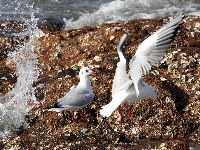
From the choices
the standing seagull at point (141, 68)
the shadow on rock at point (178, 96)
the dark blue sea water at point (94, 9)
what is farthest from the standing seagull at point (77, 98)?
the dark blue sea water at point (94, 9)

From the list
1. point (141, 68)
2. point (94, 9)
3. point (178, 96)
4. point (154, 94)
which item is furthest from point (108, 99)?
point (94, 9)

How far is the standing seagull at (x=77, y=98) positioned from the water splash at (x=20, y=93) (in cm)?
83

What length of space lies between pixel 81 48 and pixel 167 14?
9.00 m

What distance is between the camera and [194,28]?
34.4 ft

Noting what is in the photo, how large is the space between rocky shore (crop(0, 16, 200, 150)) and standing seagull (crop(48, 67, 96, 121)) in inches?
11.7

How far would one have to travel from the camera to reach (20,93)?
334 inches

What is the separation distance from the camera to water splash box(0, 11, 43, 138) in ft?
25.2

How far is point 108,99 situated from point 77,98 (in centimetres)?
67

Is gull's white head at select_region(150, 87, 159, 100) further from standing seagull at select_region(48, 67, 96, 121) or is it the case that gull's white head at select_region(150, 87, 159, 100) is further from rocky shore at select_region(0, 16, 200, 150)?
standing seagull at select_region(48, 67, 96, 121)

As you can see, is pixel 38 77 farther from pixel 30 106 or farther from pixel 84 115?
pixel 84 115

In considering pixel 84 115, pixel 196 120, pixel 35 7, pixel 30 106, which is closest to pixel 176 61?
pixel 196 120

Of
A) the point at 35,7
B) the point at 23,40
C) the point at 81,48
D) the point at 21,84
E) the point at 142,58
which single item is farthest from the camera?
the point at 35,7

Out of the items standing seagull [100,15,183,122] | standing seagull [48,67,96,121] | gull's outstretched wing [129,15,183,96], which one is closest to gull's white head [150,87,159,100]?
standing seagull [100,15,183,122]

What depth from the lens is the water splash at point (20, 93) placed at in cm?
770
